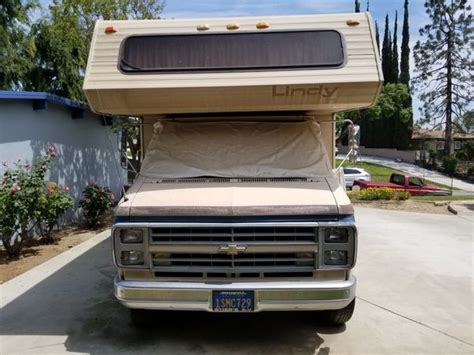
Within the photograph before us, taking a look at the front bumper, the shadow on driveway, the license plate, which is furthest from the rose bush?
the license plate

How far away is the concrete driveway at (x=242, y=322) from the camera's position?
474 cm

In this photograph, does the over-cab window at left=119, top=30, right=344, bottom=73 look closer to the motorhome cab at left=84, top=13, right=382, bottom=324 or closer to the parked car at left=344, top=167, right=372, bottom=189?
the motorhome cab at left=84, top=13, right=382, bottom=324

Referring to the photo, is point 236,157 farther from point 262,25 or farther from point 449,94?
point 449,94

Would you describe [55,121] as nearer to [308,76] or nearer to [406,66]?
[308,76]

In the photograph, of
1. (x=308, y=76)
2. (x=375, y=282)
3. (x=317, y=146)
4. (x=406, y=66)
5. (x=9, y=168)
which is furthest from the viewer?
(x=406, y=66)

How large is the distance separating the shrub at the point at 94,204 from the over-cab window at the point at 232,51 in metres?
6.02

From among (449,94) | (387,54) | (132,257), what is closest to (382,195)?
(132,257)

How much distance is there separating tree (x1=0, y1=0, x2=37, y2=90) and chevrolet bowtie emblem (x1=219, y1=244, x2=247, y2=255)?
11725 millimetres

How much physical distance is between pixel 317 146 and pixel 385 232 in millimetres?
5713

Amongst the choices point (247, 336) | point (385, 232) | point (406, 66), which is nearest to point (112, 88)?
point (247, 336)

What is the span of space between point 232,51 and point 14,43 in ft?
38.1

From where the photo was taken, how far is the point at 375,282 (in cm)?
682

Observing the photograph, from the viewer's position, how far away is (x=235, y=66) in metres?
4.98

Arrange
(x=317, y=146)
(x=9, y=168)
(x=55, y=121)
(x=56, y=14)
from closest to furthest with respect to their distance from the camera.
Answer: (x=317, y=146) → (x=9, y=168) → (x=55, y=121) → (x=56, y=14)
